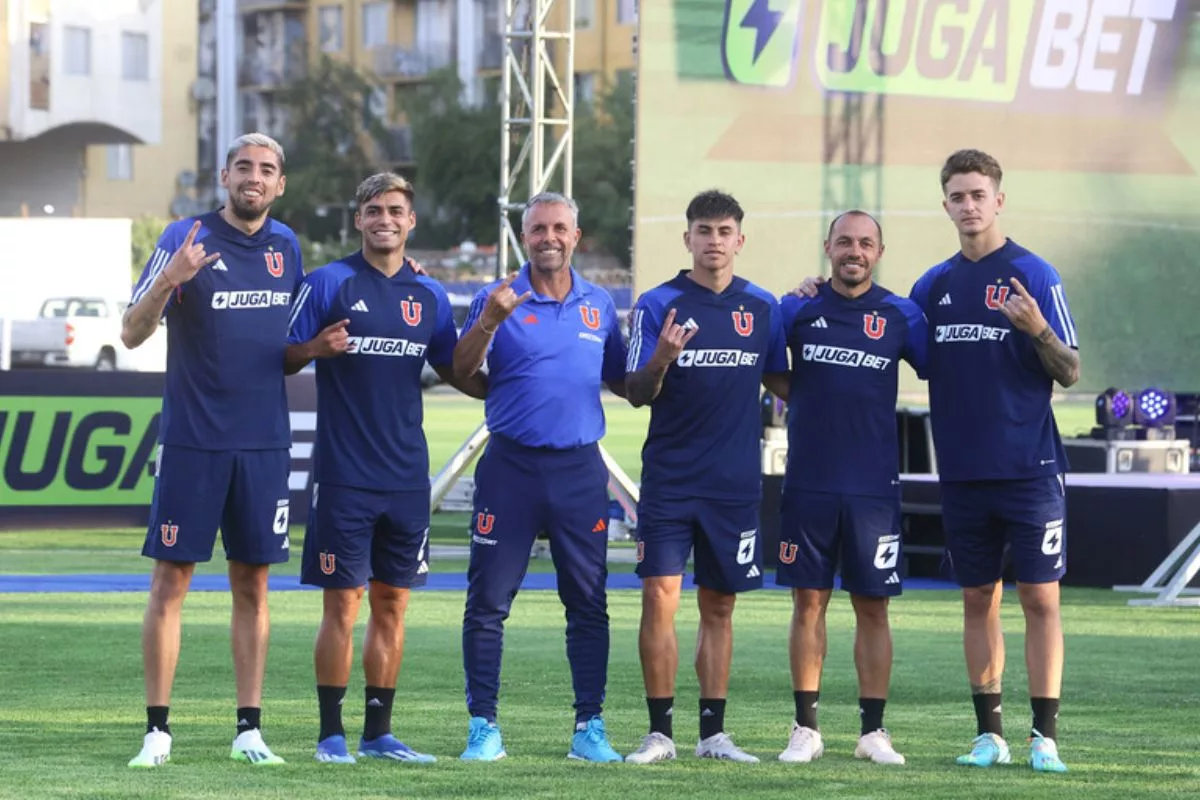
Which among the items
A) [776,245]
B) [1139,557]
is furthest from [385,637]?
[776,245]

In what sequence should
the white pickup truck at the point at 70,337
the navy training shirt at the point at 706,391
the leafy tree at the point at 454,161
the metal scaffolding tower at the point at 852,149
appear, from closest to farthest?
the navy training shirt at the point at 706,391, the metal scaffolding tower at the point at 852,149, the white pickup truck at the point at 70,337, the leafy tree at the point at 454,161

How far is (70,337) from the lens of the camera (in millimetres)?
42062

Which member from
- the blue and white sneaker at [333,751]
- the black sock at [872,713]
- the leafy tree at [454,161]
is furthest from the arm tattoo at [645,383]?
the leafy tree at [454,161]

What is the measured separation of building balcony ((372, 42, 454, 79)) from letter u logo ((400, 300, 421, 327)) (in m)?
60.6

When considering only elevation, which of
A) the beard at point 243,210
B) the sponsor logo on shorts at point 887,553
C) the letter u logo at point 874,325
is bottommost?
the sponsor logo on shorts at point 887,553

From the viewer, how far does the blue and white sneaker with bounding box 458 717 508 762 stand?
8.01 meters

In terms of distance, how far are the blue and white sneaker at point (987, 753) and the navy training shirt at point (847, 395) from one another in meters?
0.92

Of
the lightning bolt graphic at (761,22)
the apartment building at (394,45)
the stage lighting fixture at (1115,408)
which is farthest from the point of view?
the apartment building at (394,45)

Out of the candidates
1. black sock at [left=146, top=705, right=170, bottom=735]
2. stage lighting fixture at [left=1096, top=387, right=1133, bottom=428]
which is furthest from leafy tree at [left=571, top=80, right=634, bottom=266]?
black sock at [left=146, top=705, right=170, bottom=735]

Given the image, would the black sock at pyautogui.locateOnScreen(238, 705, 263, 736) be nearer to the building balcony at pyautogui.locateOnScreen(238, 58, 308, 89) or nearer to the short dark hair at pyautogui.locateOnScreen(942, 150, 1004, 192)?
the short dark hair at pyautogui.locateOnScreen(942, 150, 1004, 192)

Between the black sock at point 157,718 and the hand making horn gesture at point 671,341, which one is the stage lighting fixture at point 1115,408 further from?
the black sock at point 157,718

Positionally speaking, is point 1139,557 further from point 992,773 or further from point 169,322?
point 169,322

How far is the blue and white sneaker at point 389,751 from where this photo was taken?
8008mm

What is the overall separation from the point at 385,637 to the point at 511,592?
1.55 ft
